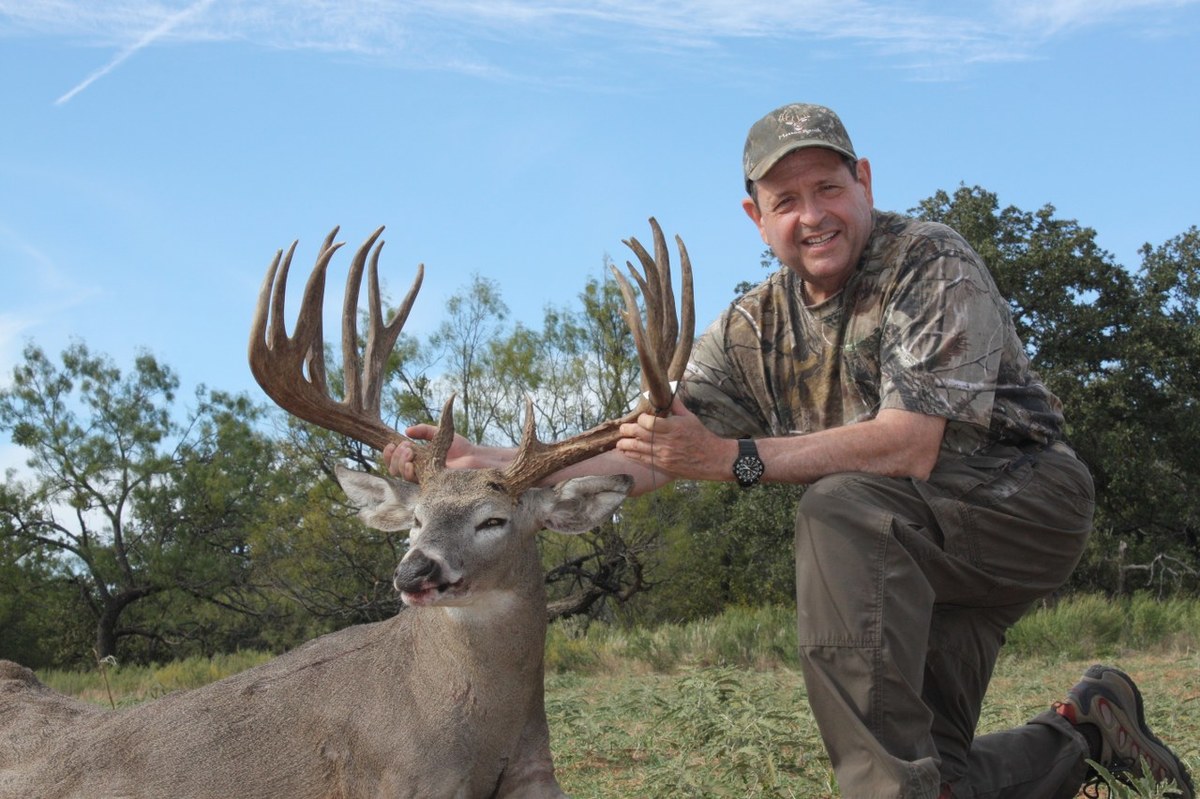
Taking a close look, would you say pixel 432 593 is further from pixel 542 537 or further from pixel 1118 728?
pixel 542 537

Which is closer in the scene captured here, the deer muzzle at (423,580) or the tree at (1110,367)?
the deer muzzle at (423,580)

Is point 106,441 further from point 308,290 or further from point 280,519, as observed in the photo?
point 308,290

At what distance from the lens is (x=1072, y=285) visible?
2533 centimetres

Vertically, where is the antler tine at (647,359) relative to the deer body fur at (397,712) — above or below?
above

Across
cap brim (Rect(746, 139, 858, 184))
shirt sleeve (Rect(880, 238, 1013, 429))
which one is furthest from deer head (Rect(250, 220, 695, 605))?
shirt sleeve (Rect(880, 238, 1013, 429))

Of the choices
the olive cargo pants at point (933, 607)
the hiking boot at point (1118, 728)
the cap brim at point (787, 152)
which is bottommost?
the hiking boot at point (1118, 728)

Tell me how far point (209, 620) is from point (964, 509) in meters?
32.5

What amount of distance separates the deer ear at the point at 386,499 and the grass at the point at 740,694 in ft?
4.54

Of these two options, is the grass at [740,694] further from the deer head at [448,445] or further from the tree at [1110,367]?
the tree at [1110,367]

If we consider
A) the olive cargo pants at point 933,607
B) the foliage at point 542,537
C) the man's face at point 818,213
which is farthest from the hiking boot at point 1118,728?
the foliage at point 542,537

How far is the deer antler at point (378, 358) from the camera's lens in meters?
4.33

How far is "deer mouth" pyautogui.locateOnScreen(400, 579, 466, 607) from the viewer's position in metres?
3.88

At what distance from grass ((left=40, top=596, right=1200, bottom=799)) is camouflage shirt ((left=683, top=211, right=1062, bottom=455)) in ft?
4.47

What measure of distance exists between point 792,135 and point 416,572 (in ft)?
7.09
